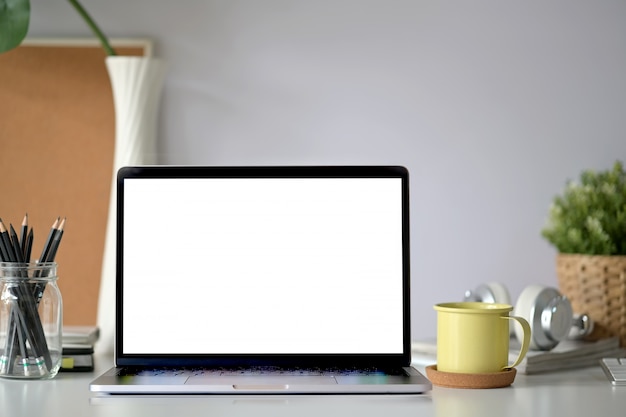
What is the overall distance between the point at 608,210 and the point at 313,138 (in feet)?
2.32

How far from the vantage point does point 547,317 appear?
4.10 ft

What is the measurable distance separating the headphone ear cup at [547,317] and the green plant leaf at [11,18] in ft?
3.36

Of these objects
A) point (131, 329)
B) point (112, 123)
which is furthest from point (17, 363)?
point (112, 123)

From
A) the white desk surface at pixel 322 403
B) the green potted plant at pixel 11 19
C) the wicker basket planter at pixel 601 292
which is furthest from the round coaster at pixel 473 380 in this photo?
the green potted plant at pixel 11 19

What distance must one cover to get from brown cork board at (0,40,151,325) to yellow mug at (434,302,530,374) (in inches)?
42.3

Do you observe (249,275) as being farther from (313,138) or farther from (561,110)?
(561,110)

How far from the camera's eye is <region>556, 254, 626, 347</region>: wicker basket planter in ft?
4.72

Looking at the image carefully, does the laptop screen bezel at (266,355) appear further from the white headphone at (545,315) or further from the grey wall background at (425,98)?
the grey wall background at (425,98)

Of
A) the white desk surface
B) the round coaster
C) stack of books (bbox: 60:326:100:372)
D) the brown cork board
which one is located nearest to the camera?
the white desk surface

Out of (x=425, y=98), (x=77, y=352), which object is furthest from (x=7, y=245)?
(x=425, y=98)

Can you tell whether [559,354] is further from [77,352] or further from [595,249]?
[77,352]

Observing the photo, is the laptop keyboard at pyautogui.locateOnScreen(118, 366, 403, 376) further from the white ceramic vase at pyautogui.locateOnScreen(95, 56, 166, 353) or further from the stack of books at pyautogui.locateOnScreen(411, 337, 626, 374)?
the white ceramic vase at pyautogui.locateOnScreen(95, 56, 166, 353)

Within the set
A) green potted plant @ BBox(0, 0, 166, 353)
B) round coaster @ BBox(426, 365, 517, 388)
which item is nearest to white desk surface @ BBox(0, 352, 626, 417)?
round coaster @ BBox(426, 365, 517, 388)

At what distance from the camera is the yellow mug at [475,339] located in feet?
3.51
